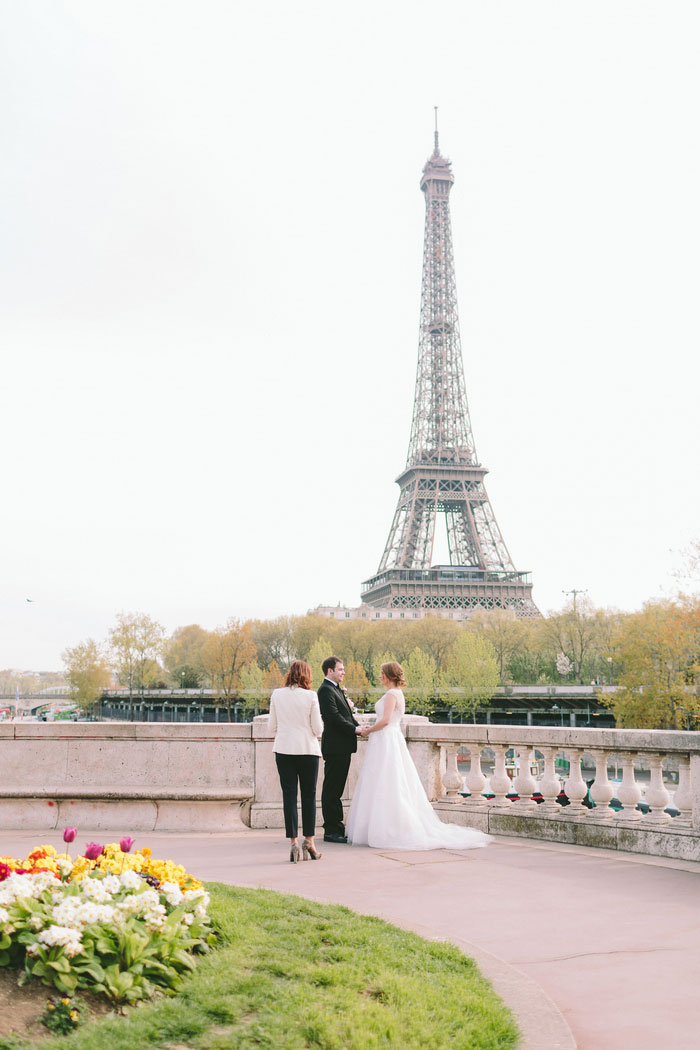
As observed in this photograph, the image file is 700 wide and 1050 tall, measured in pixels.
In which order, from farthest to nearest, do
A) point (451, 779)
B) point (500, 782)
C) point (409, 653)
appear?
point (409, 653) < point (451, 779) < point (500, 782)

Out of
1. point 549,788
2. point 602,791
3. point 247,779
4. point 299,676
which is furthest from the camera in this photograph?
point 247,779

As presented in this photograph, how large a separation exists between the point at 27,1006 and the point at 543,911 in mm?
3906

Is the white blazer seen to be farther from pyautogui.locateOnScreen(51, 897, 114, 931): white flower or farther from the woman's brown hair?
pyautogui.locateOnScreen(51, 897, 114, 931): white flower

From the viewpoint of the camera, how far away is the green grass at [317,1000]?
12.7ft

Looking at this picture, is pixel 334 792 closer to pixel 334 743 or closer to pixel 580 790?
pixel 334 743

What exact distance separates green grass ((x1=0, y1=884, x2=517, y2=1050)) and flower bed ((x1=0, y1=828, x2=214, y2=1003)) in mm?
154

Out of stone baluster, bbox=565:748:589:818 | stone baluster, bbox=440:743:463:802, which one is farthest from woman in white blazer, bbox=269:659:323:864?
stone baluster, bbox=565:748:589:818

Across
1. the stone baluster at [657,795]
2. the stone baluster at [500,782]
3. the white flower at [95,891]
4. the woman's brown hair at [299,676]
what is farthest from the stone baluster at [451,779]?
the white flower at [95,891]

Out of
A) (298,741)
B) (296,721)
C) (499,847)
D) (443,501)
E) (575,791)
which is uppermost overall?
(443,501)

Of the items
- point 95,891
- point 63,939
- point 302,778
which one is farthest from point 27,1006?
point 302,778

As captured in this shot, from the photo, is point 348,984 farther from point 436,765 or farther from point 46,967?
point 436,765

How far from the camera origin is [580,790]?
9.53 metres

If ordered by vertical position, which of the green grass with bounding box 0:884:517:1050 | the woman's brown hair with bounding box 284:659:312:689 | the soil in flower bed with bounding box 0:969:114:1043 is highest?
the woman's brown hair with bounding box 284:659:312:689

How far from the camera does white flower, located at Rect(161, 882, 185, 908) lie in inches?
192
